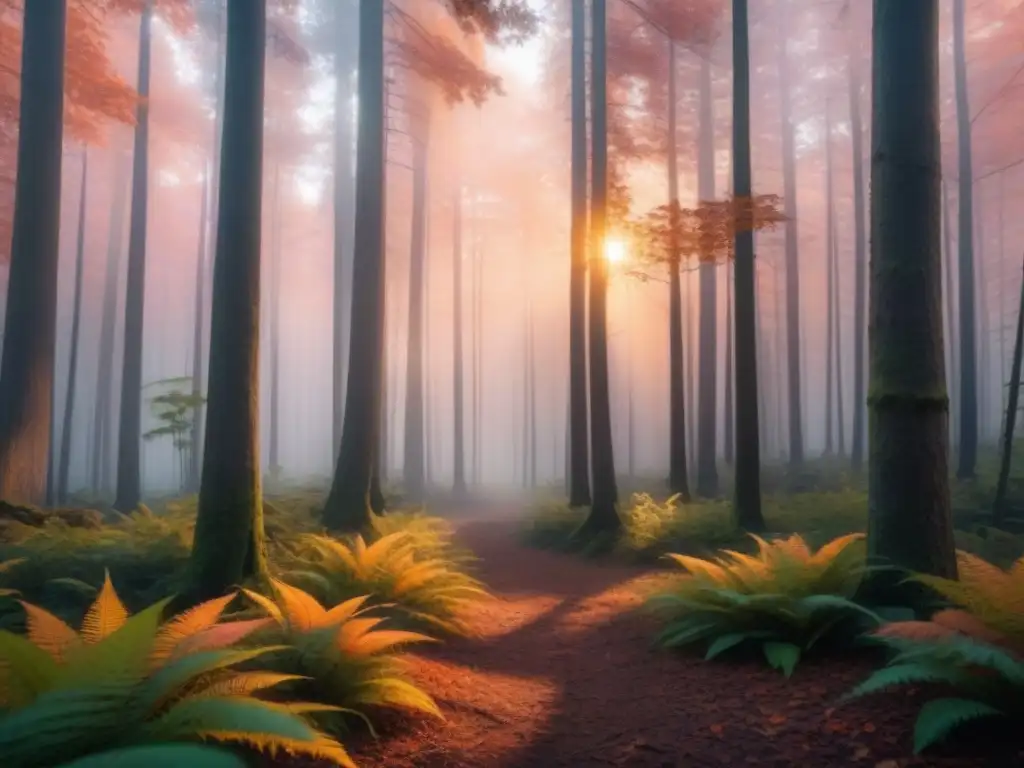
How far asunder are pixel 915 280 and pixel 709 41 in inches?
532

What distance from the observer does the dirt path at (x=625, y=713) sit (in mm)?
3566

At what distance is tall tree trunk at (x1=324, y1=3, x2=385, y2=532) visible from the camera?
1147 centimetres

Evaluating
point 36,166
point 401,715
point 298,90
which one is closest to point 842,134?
point 298,90

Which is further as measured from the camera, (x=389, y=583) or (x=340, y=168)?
(x=340, y=168)

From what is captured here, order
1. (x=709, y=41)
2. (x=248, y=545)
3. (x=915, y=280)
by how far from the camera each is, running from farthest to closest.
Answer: (x=709, y=41), (x=248, y=545), (x=915, y=280)

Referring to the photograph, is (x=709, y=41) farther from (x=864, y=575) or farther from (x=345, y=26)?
(x=864, y=575)

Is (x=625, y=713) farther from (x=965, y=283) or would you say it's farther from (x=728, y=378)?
(x=965, y=283)

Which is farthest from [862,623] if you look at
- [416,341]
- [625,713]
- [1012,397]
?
[416,341]

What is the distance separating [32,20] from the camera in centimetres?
1011

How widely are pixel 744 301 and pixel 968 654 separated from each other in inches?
339

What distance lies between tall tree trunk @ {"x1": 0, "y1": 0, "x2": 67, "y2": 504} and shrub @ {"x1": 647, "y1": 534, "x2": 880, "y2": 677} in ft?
30.6

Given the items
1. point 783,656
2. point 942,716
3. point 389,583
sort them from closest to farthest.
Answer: point 942,716
point 783,656
point 389,583

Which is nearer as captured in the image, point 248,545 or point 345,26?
point 248,545

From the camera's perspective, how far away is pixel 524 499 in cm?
3055
